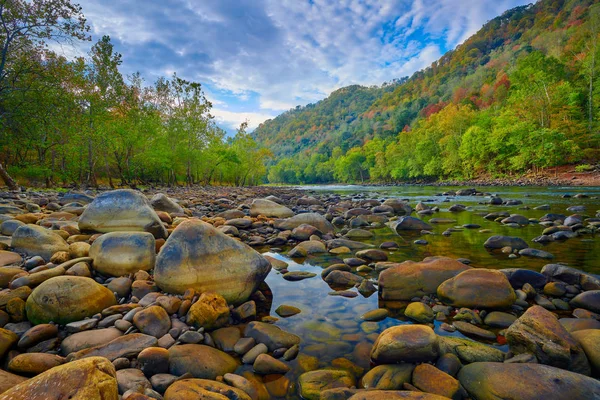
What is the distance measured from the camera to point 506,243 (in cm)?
647

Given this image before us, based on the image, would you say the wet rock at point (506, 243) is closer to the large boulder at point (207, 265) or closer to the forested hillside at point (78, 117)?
the large boulder at point (207, 265)

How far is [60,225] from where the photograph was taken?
585 centimetres

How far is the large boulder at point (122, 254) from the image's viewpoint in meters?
4.04

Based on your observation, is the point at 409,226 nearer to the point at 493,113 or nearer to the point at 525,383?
the point at 525,383

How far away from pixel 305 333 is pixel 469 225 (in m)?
8.19

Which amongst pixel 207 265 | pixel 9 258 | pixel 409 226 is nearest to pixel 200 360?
pixel 207 265

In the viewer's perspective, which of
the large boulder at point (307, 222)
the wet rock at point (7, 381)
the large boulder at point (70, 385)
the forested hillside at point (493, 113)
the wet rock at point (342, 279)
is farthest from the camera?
the forested hillside at point (493, 113)

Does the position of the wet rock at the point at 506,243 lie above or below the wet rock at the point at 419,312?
above

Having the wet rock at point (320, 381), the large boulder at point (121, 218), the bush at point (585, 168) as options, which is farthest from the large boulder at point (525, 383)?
the bush at point (585, 168)

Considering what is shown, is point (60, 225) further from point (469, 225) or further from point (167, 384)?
point (469, 225)

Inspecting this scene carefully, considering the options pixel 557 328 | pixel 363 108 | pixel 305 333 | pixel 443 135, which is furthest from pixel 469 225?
pixel 363 108

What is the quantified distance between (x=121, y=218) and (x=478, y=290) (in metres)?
6.32

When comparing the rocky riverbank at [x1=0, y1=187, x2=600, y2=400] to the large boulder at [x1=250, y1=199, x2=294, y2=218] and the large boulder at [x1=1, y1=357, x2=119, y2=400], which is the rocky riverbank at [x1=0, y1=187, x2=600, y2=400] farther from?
the large boulder at [x1=250, y1=199, x2=294, y2=218]

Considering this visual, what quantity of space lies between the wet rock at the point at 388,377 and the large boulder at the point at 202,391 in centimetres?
102
